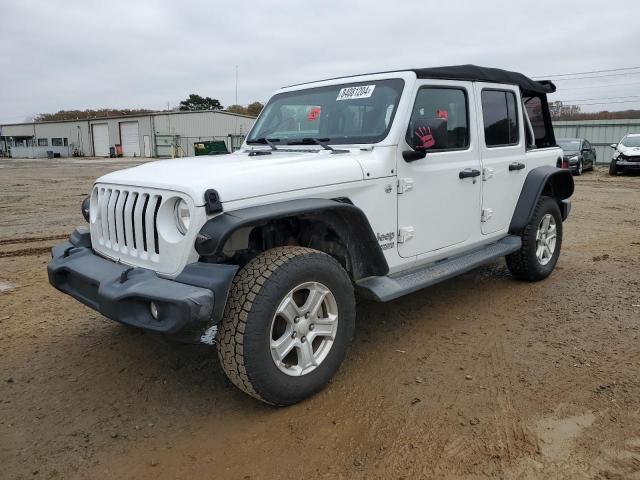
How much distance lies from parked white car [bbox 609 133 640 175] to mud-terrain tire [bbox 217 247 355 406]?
61.4 ft

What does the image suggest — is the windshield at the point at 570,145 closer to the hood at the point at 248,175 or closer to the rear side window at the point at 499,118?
the rear side window at the point at 499,118

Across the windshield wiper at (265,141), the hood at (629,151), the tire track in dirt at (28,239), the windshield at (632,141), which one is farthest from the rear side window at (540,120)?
the windshield at (632,141)

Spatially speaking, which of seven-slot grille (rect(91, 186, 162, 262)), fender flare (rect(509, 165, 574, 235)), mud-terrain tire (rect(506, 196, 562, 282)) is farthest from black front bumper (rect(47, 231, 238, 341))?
mud-terrain tire (rect(506, 196, 562, 282))

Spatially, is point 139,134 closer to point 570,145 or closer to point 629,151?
point 570,145

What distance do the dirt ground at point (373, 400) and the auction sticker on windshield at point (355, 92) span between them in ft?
5.94

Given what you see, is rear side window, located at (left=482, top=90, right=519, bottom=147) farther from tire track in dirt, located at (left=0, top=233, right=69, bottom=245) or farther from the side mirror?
tire track in dirt, located at (left=0, top=233, right=69, bottom=245)

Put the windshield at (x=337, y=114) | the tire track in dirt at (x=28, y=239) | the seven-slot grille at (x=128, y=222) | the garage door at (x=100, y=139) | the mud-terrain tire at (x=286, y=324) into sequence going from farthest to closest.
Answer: the garage door at (x=100, y=139), the tire track in dirt at (x=28, y=239), the windshield at (x=337, y=114), the seven-slot grille at (x=128, y=222), the mud-terrain tire at (x=286, y=324)

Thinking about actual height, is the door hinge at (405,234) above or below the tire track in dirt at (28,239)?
above

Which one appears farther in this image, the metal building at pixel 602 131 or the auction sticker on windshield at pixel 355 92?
the metal building at pixel 602 131

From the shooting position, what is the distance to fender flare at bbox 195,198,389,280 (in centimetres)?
257

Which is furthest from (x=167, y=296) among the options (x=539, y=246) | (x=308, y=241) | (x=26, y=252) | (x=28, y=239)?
(x=28, y=239)

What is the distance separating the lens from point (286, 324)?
9.71 ft

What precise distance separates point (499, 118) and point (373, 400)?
291cm

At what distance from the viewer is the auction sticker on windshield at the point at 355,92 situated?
3.86 metres
